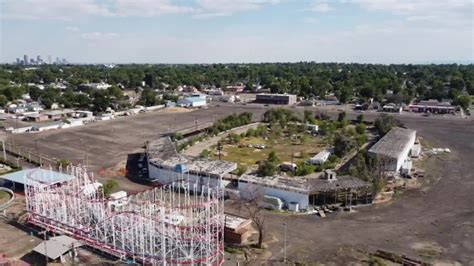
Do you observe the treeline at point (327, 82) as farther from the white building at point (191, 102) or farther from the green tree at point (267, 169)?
the green tree at point (267, 169)

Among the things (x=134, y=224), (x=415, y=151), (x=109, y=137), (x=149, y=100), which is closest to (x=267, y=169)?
(x=134, y=224)

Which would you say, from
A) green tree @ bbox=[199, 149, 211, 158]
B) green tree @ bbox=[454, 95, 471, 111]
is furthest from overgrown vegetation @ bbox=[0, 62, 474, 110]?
green tree @ bbox=[199, 149, 211, 158]

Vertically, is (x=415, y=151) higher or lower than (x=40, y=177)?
lower

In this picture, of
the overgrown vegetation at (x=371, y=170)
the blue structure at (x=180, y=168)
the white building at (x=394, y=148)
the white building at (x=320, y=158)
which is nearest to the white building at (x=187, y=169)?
the blue structure at (x=180, y=168)

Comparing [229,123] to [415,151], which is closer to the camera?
[415,151]

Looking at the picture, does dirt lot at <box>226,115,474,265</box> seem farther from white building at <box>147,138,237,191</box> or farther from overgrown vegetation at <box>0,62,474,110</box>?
overgrown vegetation at <box>0,62,474,110</box>

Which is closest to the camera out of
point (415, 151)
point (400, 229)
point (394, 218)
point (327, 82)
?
point (400, 229)

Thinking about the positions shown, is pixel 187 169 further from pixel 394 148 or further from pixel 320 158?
pixel 394 148
